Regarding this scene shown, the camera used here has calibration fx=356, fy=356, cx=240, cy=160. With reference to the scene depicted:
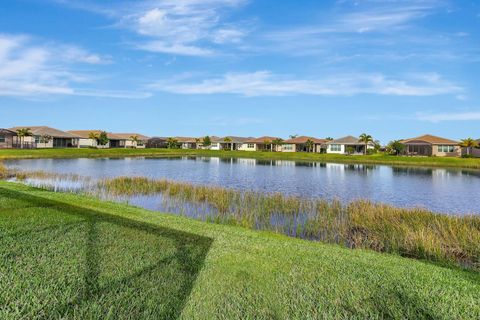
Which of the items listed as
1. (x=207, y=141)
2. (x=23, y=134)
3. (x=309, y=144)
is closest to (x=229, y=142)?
(x=207, y=141)

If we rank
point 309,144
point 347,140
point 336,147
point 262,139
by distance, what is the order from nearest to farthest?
point 347,140 → point 336,147 → point 309,144 → point 262,139

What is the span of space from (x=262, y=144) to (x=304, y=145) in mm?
13014

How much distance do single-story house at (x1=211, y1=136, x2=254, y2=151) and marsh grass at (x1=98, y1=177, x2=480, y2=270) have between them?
269 feet

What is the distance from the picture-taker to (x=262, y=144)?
98.5 meters

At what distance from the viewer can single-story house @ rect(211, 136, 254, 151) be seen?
100875mm

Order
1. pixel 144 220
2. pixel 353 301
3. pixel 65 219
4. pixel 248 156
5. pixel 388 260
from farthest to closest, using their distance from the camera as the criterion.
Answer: pixel 248 156, pixel 144 220, pixel 65 219, pixel 388 260, pixel 353 301

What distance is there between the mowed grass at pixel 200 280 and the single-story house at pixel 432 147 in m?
72.9

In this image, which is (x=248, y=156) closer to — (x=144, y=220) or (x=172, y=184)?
(x=172, y=184)

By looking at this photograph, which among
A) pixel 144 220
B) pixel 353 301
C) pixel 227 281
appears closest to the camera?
pixel 353 301

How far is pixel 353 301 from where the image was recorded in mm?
4590

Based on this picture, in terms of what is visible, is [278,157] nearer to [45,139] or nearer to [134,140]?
[134,140]

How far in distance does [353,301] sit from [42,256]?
4709 millimetres

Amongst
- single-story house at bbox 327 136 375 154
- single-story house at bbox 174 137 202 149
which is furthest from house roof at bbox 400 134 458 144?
single-story house at bbox 174 137 202 149

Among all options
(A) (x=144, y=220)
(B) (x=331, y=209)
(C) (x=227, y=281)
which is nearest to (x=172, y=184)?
(B) (x=331, y=209)
